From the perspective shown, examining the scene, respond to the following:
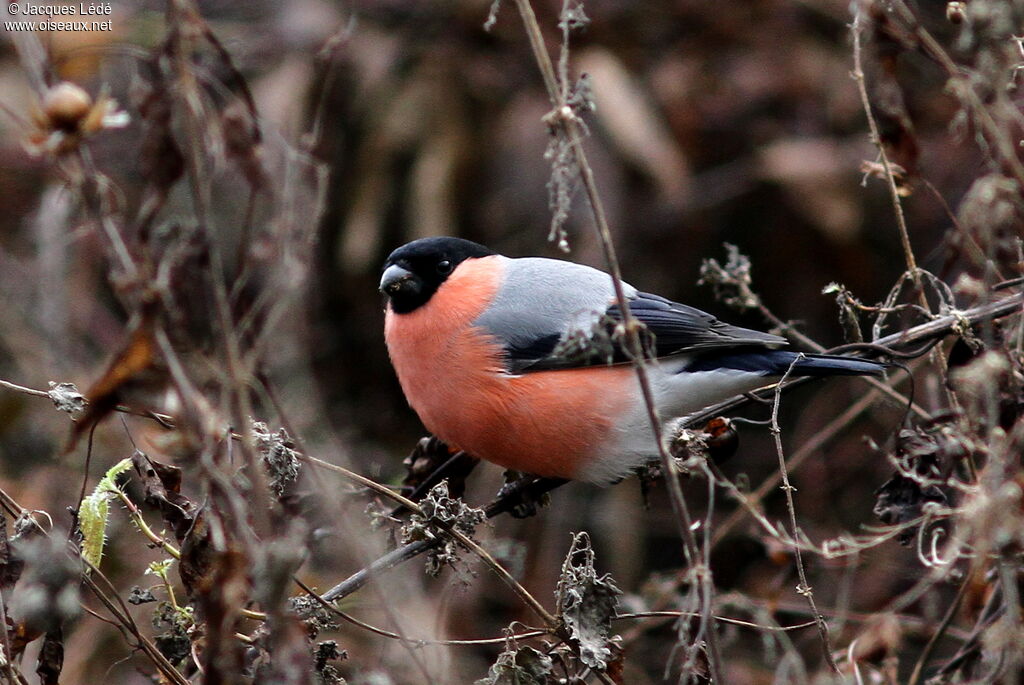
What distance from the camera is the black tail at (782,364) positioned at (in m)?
2.54

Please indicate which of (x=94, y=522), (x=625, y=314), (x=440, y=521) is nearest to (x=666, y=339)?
(x=440, y=521)

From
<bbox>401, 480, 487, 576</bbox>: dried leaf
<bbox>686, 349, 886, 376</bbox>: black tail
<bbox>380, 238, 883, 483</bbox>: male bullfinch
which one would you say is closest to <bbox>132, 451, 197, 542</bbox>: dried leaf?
<bbox>401, 480, 487, 576</bbox>: dried leaf

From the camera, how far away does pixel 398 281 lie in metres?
3.20

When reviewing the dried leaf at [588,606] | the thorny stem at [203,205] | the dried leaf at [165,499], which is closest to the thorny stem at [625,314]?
the dried leaf at [588,606]

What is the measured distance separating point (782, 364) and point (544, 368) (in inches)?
26.7

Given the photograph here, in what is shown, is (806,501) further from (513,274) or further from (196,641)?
(196,641)

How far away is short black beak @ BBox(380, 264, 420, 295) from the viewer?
10.5 feet

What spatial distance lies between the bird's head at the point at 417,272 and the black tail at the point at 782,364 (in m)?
0.82

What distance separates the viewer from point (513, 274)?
3.32 m

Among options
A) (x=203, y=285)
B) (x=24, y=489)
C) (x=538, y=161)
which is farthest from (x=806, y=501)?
(x=203, y=285)

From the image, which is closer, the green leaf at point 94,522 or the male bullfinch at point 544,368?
the green leaf at point 94,522
